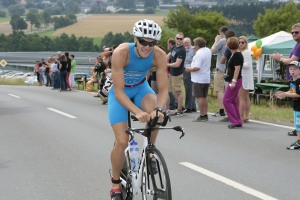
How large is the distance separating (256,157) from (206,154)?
78 centimetres

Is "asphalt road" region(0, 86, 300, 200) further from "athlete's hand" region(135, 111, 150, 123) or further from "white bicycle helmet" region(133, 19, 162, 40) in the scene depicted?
"white bicycle helmet" region(133, 19, 162, 40)

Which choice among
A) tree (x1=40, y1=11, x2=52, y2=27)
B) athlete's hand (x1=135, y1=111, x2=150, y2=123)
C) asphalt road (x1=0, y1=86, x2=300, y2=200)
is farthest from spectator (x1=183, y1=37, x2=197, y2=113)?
tree (x1=40, y1=11, x2=52, y2=27)

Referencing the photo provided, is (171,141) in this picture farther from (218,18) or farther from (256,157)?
(218,18)

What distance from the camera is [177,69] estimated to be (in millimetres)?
14641

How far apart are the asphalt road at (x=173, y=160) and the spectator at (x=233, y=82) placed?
0.31 m

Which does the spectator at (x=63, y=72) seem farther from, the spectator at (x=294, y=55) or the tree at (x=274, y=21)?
the tree at (x=274, y=21)

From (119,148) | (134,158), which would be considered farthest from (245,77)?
(134,158)

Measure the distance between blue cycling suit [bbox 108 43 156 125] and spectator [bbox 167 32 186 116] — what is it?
8414 millimetres

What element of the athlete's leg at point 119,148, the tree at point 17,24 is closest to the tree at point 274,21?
the athlete's leg at point 119,148

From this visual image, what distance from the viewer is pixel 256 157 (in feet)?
28.8

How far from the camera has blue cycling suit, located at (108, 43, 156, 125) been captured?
579cm

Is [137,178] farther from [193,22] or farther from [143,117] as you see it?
[193,22]

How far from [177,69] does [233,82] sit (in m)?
3.10

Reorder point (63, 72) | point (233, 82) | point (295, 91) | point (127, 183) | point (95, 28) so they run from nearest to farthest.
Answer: point (127, 183) → point (295, 91) → point (233, 82) → point (63, 72) → point (95, 28)
